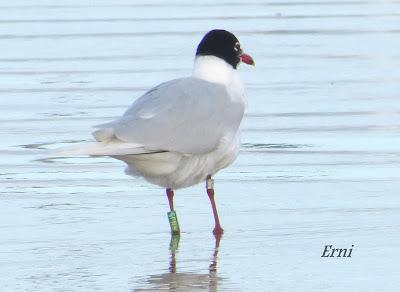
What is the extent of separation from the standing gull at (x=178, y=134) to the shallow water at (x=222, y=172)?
29cm

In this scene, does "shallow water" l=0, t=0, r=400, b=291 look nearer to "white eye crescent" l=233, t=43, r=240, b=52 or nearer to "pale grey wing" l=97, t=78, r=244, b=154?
"pale grey wing" l=97, t=78, r=244, b=154

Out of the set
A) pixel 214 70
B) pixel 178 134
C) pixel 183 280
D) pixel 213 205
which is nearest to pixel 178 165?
pixel 178 134

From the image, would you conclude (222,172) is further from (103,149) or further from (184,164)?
(103,149)

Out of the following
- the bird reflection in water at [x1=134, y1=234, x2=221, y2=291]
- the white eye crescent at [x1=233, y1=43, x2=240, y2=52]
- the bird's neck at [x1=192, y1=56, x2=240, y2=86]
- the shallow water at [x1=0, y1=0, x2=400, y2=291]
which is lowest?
the shallow water at [x1=0, y1=0, x2=400, y2=291]

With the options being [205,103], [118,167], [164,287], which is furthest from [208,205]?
[164,287]

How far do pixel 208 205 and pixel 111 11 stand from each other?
12.7m

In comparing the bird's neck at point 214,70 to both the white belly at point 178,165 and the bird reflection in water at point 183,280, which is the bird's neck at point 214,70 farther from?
the bird reflection in water at point 183,280

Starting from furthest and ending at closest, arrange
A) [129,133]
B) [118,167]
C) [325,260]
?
[118,167]
[129,133]
[325,260]

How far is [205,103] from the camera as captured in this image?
922 cm

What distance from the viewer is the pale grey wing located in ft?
28.8

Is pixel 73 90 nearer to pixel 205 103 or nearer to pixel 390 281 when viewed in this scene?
pixel 205 103

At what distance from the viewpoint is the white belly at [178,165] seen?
8961 millimetres

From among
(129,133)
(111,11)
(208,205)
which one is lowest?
(111,11)

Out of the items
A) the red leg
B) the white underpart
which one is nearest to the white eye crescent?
the white underpart
